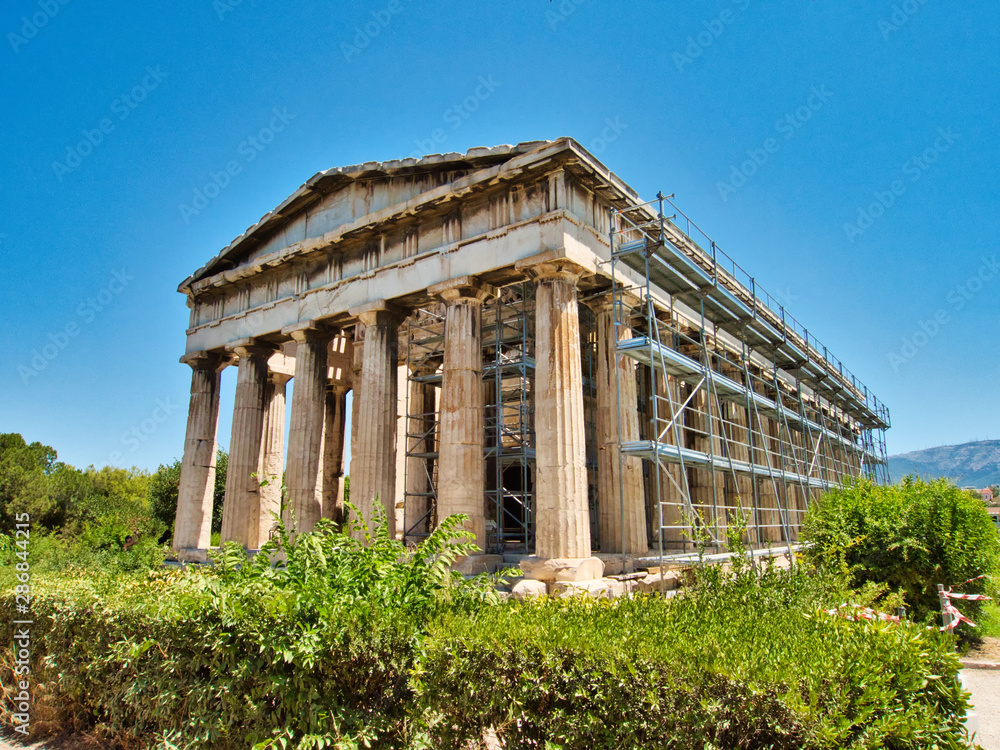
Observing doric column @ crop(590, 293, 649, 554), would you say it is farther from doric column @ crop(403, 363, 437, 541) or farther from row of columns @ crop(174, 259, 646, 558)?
doric column @ crop(403, 363, 437, 541)

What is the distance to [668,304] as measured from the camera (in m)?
15.9

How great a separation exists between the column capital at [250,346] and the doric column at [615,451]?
32.3 ft

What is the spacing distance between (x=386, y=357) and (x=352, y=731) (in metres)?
10.9

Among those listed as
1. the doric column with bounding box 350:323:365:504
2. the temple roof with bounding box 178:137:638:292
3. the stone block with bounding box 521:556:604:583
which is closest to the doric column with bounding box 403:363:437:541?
the doric column with bounding box 350:323:365:504

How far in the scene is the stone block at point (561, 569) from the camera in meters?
11.2

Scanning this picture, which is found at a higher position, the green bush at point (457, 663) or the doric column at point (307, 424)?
the doric column at point (307, 424)

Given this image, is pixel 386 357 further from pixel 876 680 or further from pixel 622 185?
pixel 876 680

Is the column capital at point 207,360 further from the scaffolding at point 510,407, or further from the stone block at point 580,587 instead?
the stone block at point 580,587

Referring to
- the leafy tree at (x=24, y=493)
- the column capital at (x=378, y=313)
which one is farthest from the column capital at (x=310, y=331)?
the leafy tree at (x=24, y=493)

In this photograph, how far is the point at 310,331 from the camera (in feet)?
56.0

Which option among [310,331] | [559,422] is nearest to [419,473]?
[310,331]

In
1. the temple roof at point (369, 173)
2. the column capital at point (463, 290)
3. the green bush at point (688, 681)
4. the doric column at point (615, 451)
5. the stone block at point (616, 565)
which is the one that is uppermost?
the temple roof at point (369, 173)

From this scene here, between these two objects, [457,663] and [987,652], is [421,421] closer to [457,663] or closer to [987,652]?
[987,652]

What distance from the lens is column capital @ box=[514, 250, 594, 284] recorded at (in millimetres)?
12672
